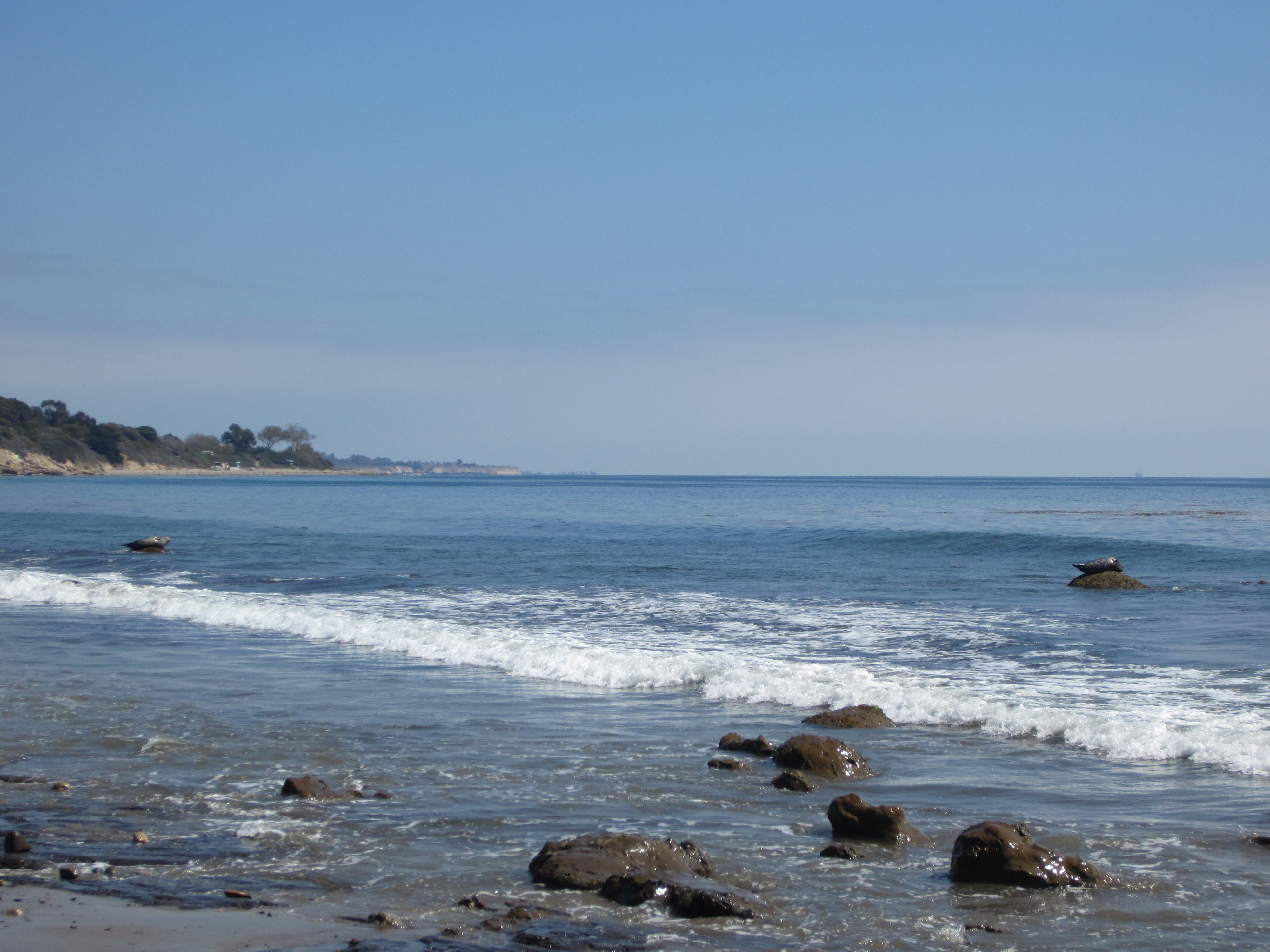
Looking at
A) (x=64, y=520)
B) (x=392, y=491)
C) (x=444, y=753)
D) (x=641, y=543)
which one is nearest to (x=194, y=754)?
(x=444, y=753)

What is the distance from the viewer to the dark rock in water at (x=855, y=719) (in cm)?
1102

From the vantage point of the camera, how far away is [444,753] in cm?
946

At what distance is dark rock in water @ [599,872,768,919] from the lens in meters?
5.77

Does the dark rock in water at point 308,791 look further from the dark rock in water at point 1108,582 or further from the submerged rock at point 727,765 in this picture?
the dark rock in water at point 1108,582

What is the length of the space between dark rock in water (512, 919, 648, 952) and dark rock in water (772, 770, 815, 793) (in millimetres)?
3206

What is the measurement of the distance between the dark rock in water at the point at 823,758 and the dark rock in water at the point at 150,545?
1211 inches

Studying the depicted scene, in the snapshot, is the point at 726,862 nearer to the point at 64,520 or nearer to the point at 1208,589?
the point at 1208,589

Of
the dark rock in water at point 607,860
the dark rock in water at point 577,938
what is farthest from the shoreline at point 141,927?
the dark rock in water at point 607,860

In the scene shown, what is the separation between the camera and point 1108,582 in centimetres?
2572

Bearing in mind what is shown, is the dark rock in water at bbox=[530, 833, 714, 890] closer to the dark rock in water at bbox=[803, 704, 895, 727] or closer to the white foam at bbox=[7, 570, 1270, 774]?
the dark rock in water at bbox=[803, 704, 895, 727]

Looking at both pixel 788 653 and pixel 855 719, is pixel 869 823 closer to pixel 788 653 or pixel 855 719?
pixel 855 719

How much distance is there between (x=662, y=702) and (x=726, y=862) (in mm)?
5840

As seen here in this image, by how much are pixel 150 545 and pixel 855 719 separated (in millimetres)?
30062

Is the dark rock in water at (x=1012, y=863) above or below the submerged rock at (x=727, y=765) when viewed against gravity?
above
